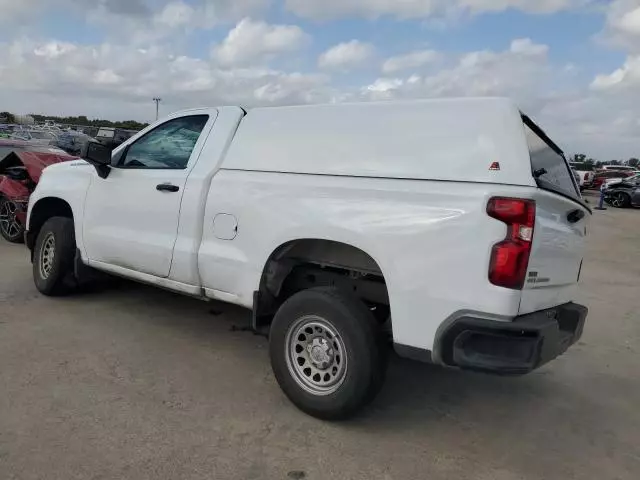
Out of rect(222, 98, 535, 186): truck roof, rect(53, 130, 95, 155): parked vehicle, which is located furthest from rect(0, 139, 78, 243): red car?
rect(222, 98, 535, 186): truck roof

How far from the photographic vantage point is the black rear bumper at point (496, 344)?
9.75 ft

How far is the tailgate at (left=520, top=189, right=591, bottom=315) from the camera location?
10.1 feet

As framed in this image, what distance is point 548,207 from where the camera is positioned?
10.4ft

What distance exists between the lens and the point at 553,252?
3299mm

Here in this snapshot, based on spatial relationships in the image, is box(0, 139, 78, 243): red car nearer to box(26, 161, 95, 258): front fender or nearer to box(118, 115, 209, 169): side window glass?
box(26, 161, 95, 258): front fender

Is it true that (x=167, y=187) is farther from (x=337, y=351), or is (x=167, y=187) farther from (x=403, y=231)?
(x=403, y=231)

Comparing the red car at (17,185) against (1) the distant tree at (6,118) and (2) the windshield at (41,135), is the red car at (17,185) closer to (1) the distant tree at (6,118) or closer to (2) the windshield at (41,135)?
(2) the windshield at (41,135)

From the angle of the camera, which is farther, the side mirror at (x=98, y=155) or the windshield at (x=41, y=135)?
the windshield at (x=41, y=135)

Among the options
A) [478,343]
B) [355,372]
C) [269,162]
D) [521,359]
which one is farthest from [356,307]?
[269,162]

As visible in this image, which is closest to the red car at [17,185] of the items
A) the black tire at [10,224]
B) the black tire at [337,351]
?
the black tire at [10,224]

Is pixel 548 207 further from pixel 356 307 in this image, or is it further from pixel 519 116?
pixel 356 307

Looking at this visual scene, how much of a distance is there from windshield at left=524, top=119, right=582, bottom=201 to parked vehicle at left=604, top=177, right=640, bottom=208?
1027 inches

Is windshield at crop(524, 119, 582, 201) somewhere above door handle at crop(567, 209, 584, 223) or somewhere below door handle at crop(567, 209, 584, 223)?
above

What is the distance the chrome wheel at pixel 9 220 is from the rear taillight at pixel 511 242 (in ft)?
26.4
